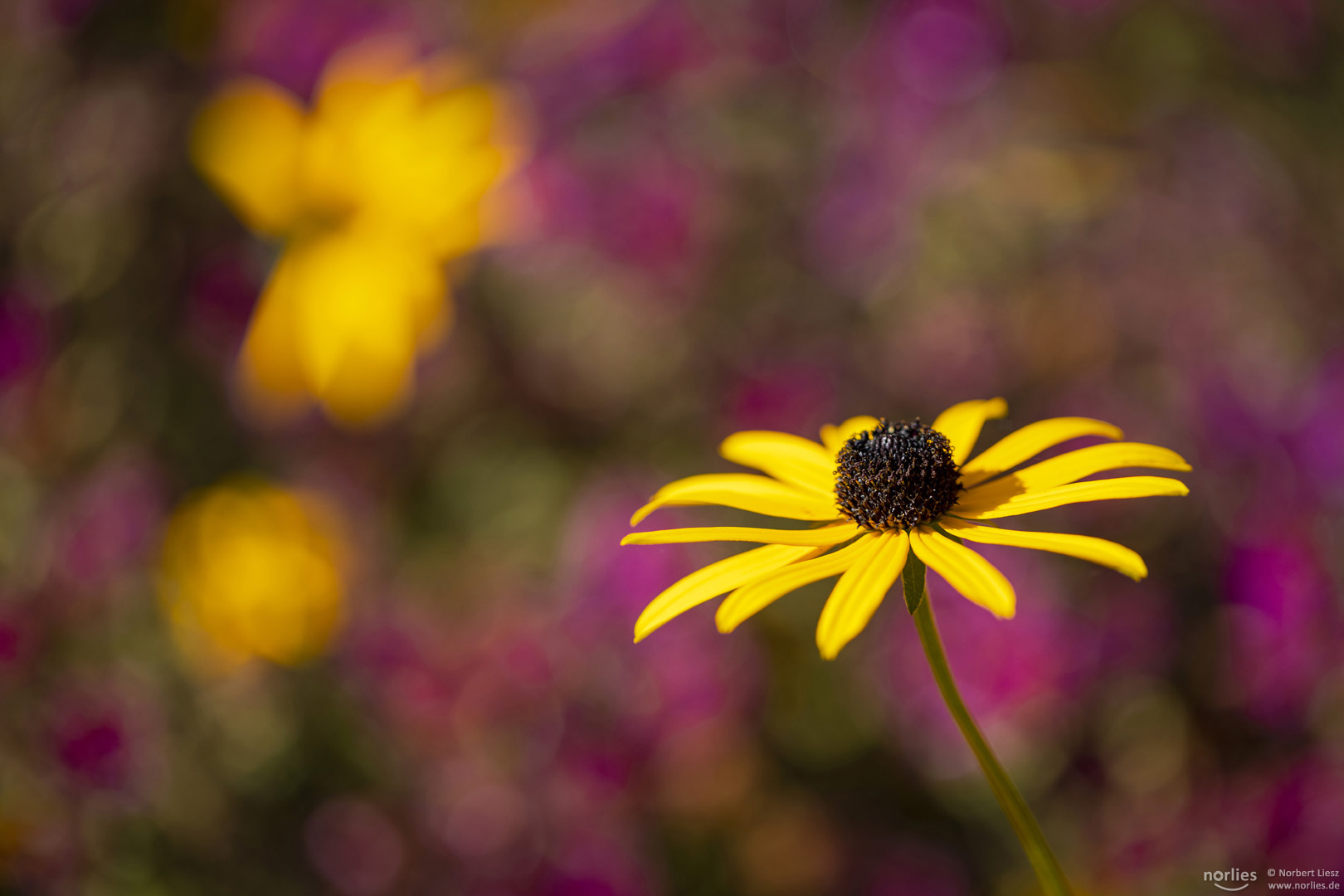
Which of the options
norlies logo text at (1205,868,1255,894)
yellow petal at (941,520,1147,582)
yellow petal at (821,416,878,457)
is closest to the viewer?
yellow petal at (941,520,1147,582)

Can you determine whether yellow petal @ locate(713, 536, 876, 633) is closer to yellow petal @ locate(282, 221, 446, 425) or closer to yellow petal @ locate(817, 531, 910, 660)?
yellow petal @ locate(817, 531, 910, 660)

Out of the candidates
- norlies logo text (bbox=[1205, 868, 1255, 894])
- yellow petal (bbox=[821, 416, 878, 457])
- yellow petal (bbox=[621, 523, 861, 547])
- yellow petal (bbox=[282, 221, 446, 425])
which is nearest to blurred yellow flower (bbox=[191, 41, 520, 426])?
yellow petal (bbox=[282, 221, 446, 425])

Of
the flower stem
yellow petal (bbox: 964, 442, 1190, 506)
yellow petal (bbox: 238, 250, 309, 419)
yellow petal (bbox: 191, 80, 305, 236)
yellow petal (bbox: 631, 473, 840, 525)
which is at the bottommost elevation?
the flower stem

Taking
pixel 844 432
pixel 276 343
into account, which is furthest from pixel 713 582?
pixel 276 343

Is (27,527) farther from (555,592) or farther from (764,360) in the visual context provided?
(764,360)

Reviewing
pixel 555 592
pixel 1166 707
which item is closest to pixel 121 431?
pixel 555 592

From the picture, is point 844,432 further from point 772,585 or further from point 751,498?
point 772,585
